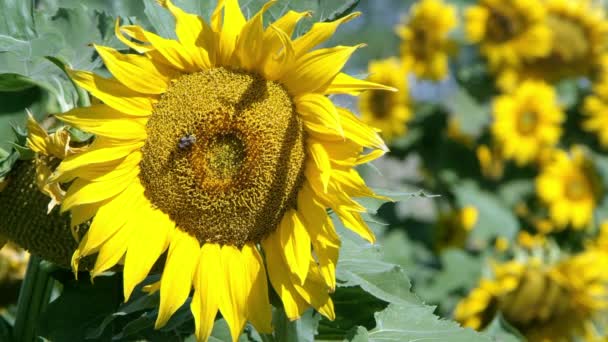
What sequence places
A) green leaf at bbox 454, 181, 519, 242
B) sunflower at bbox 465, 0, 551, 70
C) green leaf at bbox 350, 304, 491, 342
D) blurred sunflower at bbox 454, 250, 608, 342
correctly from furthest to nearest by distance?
green leaf at bbox 454, 181, 519, 242
sunflower at bbox 465, 0, 551, 70
blurred sunflower at bbox 454, 250, 608, 342
green leaf at bbox 350, 304, 491, 342

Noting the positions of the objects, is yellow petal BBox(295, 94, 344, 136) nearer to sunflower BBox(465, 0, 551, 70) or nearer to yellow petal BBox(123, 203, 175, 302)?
yellow petal BBox(123, 203, 175, 302)

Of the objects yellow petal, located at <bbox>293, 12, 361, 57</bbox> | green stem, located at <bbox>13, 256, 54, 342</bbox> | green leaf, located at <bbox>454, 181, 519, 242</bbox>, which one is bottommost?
green leaf, located at <bbox>454, 181, 519, 242</bbox>

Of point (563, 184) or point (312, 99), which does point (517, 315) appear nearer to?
point (563, 184)

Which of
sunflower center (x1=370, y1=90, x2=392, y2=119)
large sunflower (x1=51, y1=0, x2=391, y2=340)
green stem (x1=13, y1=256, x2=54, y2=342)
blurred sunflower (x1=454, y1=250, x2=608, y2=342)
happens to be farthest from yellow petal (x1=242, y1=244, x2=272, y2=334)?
sunflower center (x1=370, y1=90, x2=392, y2=119)

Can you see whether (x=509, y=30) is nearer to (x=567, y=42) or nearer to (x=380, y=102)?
(x=567, y=42)

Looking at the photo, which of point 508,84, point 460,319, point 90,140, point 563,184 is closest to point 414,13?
point 508,84

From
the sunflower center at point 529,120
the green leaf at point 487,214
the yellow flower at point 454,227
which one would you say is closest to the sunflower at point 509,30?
the sunflower center at point 529,120
